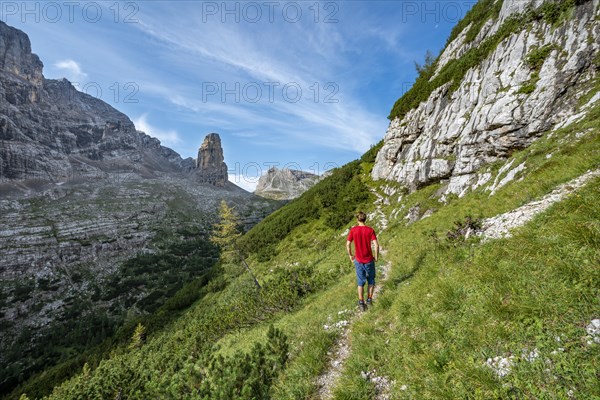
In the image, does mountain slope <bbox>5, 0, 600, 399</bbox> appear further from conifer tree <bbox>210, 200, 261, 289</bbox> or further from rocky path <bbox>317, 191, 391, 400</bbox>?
conifer tree <bbox>210, 200, 261, 289</bbox>

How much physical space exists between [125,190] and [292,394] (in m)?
223

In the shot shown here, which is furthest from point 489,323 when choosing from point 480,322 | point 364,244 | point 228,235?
point 228,235

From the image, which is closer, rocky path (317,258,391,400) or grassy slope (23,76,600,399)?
grassy slope (23,76,600,399)

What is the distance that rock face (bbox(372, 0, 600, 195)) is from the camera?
18.1m

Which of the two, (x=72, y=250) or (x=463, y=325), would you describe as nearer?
(x=463, y=325)

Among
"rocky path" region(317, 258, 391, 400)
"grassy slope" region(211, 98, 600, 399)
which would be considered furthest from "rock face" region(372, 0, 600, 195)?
"rocky path" region(317, 258, 391, 400)

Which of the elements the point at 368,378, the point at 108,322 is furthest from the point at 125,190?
the point at 368,378

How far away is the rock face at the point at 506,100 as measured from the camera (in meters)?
18.1

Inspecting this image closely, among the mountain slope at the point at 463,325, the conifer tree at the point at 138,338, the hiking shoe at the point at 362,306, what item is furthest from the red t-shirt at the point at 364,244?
the conifer tree at the point at 138,338

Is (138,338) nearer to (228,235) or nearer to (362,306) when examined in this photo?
(228,235)

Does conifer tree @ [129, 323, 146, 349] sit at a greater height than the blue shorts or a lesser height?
lesser

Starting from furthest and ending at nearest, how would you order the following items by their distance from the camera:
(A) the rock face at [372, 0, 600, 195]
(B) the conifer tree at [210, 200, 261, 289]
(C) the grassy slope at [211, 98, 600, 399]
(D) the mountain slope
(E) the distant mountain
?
(E) the distant mountain
(B) the conifer tree at [210, 200, 261, 289]
(A) the rock face at [372, 0, 600, 195]
(D) the mountain slope
(C) the grassy slope at [211, 98, 600, 399]

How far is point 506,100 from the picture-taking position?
2102 centimetres

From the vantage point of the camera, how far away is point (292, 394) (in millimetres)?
5469
